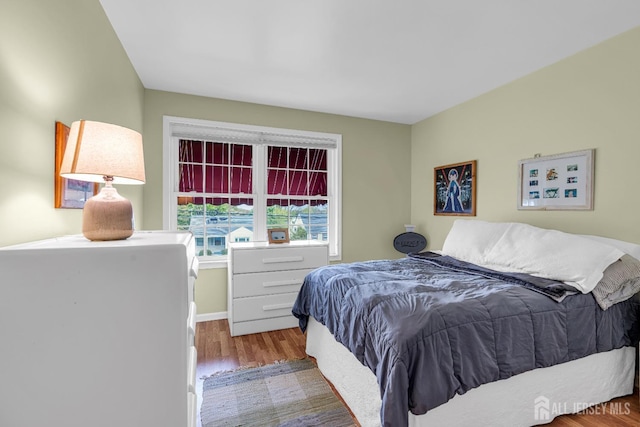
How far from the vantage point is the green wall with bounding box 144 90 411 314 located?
3109mm

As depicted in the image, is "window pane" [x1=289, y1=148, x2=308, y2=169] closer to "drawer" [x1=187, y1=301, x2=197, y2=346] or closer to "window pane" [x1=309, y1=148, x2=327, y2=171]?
"window pane" [x1=309, y1=148, x2=327, y2=171]

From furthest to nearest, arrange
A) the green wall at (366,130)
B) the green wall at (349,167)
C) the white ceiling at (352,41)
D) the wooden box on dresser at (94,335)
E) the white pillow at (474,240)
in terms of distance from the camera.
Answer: the green wall at (349,167) < the white pillow at (474,240) < the white ceiling at (352,41) < the green wall at (366,130) < the wooden box on dresser at (94,335)

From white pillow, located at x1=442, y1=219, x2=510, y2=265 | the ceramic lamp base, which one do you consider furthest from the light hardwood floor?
the ceramic lamp base

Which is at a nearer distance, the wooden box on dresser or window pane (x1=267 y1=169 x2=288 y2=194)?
the wooden box on dresser

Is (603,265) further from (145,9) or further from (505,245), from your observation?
(145,9)

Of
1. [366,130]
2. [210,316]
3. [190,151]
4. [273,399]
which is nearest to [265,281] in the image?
[210,316]

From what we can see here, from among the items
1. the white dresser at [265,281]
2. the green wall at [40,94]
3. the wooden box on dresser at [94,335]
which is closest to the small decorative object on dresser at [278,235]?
the white dresser at [265,281]

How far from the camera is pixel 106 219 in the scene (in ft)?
3.61

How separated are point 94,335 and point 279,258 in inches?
85.4

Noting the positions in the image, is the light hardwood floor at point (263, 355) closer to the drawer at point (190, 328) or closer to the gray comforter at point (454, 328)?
the gray comforter at point (454, 328)

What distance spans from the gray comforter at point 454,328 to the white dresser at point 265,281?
3.25ft

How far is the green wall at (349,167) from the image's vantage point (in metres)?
3.11

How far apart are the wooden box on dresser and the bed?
93cm

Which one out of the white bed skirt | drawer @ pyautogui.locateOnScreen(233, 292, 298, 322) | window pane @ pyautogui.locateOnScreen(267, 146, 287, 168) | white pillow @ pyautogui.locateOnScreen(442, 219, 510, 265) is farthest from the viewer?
window pane @ pyautogui.locateOnScreen(267, 146, 287, 168)
